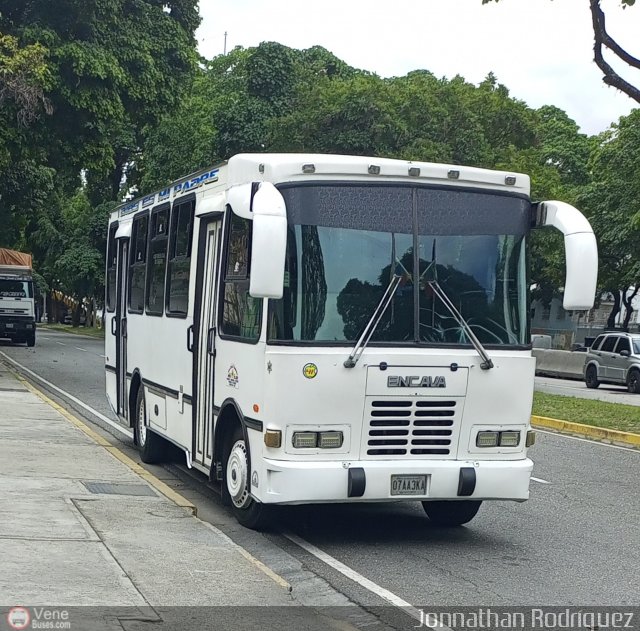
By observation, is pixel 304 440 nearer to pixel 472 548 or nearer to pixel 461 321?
pixel 461 321

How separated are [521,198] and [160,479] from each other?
5158mm

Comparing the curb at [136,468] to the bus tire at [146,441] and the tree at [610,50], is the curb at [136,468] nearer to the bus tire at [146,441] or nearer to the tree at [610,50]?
the bus tire at [146,441]

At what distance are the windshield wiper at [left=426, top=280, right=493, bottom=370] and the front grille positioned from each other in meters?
0.40

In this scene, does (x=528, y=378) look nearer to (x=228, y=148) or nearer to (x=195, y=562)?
(x=195, y=562)

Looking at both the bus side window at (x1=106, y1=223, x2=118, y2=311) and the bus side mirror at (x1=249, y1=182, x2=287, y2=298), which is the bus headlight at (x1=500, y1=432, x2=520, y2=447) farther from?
the bus side window at (x1=106, y1=223, x2=118, y2=311)

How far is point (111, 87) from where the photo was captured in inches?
1016

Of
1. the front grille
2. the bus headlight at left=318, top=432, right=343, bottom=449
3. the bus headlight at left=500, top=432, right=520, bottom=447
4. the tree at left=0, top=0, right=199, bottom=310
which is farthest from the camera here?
the tree at left=0, top=0, right=199, bottom=310

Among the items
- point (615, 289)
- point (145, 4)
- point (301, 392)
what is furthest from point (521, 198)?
point (615, 289)

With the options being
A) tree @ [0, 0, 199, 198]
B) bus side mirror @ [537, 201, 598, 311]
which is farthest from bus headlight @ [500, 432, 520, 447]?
tree @ [0, 0, 199, 198]

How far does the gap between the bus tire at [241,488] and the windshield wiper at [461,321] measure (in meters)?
1.95

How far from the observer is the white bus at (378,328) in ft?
27.9

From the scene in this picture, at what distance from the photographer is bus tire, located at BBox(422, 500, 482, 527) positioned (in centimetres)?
980

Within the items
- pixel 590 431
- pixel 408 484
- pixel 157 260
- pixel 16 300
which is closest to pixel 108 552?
pixel 408 484

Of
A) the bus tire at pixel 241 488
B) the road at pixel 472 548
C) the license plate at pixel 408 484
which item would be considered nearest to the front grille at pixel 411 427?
the license plate at pixel 408 484
